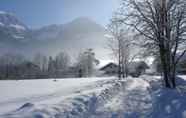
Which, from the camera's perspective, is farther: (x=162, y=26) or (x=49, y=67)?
(x=49, y=67)

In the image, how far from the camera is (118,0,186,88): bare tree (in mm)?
14820

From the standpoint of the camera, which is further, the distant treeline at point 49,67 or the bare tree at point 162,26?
the distant treeline at point 49,67

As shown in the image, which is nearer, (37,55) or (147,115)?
(147,115)

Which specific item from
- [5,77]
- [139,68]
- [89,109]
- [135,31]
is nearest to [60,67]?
[139,68]

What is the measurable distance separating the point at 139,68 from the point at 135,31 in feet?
153

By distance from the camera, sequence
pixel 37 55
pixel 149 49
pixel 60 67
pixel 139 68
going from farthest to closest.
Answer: pixel 37 55
pixel 60 67
pixel 139 68
pixel 149 49

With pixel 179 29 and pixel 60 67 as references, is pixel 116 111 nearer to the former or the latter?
pixel 179 29

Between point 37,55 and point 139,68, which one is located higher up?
point 37,55

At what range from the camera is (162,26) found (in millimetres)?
14953

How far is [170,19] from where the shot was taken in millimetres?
15094

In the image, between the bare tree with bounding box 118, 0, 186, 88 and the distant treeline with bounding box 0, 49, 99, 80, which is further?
the distant treeline with bounding box 0, 49, 99, 80

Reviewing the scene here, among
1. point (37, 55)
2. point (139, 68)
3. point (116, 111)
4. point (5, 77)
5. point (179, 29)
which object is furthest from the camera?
point (37, 55)

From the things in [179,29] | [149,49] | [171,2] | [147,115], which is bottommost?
[147,115]

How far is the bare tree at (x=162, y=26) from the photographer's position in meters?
14.8
